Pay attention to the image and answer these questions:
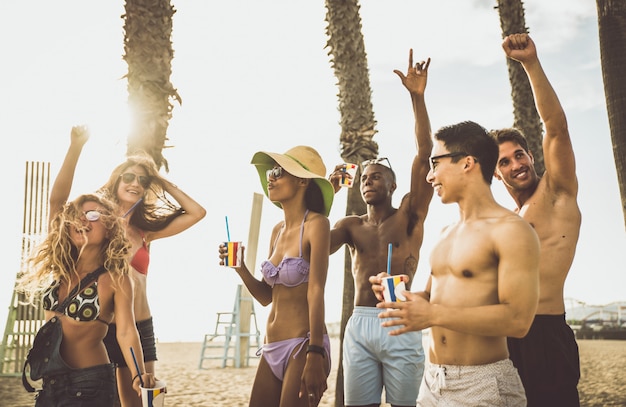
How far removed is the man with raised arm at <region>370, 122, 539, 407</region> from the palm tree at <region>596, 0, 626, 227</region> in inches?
163

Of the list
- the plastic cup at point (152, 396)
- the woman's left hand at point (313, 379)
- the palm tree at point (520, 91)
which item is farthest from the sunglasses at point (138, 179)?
the palm tree at point (520, 91)

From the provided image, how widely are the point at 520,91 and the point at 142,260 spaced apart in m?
5.93

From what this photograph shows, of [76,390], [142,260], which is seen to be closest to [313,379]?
[76,390]

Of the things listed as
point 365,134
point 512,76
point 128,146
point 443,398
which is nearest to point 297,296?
point 443,398

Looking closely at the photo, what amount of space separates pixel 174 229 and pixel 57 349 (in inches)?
74.1

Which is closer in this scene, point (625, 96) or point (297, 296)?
point (297, 296)

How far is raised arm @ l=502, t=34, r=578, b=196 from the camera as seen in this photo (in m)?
3.20

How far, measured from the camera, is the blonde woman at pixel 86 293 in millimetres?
Answer: 3188

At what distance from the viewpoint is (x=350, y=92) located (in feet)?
24.8

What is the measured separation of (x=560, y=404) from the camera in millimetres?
3209

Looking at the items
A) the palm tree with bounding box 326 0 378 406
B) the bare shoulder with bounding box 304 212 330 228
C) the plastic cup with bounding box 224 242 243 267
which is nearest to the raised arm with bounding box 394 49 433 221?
the bare shoulder with bounding box 304 212 330 228

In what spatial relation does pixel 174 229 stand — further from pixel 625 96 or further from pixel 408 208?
pixel 625 96

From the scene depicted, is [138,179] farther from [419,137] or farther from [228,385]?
[228,385]

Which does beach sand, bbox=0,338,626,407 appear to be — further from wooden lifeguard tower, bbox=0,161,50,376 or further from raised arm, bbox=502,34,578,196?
raised arm, bbox=502,34,578,196
